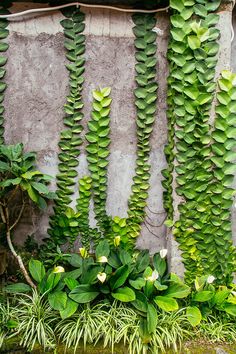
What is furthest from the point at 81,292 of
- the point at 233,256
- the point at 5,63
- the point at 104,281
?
the point at 5,63

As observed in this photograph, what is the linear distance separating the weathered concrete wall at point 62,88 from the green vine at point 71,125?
6 cm

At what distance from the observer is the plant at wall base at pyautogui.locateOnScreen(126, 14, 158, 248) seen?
314 centimetres

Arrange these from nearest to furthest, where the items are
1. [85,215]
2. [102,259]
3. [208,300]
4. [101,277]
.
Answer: [101,277] → [102,259] → [208,300] → [85,215]

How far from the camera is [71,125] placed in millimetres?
3234

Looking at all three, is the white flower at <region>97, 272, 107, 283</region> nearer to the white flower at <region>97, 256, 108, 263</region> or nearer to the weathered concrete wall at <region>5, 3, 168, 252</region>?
the white flower at <region>97, 256, 108, 263</region>

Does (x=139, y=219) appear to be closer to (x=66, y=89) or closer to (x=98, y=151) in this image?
(x=98, y=151)

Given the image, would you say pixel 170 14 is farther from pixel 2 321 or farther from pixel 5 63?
pixel 2 321

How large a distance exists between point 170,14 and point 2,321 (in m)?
2.67

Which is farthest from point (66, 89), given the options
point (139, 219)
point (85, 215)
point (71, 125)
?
point (139, 219)

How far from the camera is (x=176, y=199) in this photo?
3098 mm

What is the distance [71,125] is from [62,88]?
0.32m

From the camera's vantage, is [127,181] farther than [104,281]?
Yes

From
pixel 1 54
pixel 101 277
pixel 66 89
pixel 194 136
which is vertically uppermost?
pixel 1 54

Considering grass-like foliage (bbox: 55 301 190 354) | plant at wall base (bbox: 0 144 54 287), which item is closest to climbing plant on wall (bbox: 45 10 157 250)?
plant at wall base (bbox: 0 144 54 287)
